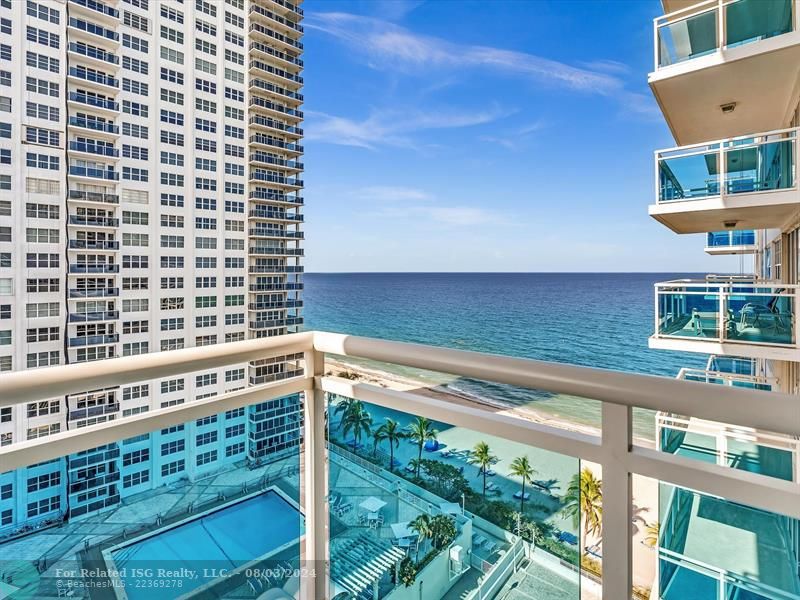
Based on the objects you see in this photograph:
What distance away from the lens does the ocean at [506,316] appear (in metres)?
13.6

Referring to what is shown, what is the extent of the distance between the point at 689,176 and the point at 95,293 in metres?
4.12

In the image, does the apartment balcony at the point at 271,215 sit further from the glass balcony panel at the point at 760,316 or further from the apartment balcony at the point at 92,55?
the glass balcony panel at the point at 760,316

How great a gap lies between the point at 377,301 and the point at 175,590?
19382mm

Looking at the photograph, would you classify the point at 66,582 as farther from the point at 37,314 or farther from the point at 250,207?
the point at 250,207

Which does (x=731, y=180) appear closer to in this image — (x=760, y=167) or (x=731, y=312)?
(x=760, y=167)

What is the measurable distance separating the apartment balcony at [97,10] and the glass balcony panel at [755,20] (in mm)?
4047

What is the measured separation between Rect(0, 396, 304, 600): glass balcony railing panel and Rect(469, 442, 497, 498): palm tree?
18.4 inches

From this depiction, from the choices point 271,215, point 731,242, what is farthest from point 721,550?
point 731,242

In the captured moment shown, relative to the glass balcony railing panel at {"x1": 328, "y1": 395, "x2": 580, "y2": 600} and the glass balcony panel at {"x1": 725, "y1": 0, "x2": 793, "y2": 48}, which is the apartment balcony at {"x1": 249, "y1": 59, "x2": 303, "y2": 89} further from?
the glass balcony railing panel at {"x1": 328, "y1": 395, "x2": 580, "y2": 600}

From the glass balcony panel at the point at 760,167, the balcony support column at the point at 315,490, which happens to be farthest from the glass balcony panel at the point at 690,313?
the balcony support column at the point at 315,490

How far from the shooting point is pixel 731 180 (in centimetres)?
306

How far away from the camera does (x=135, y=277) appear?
291cm

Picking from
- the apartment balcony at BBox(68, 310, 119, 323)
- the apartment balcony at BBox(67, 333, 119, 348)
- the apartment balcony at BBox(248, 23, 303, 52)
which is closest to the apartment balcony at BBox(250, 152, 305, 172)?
the apartment balcony at BBox(248, 23, 303, 52)

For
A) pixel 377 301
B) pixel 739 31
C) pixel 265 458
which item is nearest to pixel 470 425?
pixel 265 458
